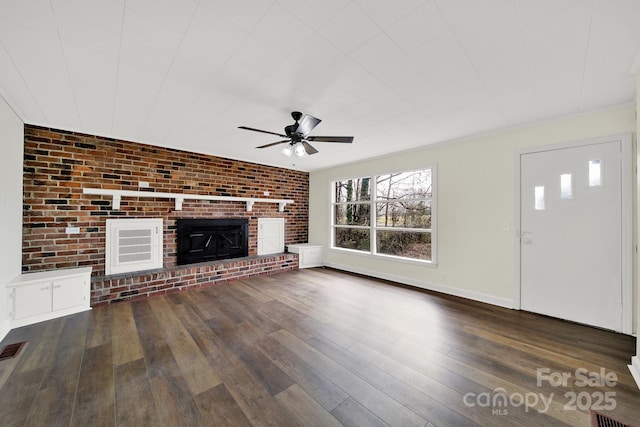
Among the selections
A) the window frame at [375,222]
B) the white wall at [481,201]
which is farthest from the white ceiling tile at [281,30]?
the window frame at [375,222]

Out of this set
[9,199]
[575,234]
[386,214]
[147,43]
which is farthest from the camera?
[386,214]

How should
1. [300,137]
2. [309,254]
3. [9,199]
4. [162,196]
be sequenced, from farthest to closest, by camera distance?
1. [309,254]
2. [162,196]
3. [300,137]
4. [9,199]

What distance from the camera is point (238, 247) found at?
5.06 meters

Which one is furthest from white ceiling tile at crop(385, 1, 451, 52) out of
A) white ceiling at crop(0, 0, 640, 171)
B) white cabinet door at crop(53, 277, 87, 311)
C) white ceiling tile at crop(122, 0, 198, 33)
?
white cabinet door at crop(53, 277, 87, 311)

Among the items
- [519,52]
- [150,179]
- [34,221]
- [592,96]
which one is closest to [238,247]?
[150,179]

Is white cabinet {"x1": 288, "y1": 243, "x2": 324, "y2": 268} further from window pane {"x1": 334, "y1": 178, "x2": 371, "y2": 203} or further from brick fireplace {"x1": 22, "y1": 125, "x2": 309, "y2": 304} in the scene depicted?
window pane {"x1": 334, "y1": 178, "x2": 371, "y2": 203}

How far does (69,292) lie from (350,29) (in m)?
4.23

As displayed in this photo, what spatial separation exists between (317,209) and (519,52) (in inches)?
191

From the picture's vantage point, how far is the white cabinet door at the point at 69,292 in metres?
2.94

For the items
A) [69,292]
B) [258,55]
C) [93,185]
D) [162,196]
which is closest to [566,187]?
[258,55]

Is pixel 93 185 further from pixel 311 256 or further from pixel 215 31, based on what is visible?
pixel 311 256

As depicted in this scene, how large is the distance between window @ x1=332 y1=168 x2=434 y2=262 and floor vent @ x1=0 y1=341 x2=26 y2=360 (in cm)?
480

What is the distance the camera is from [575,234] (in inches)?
112

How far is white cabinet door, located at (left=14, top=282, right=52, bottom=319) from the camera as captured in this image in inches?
106
